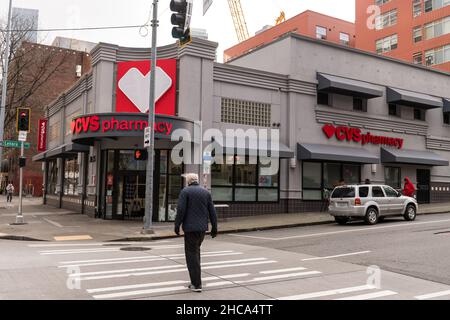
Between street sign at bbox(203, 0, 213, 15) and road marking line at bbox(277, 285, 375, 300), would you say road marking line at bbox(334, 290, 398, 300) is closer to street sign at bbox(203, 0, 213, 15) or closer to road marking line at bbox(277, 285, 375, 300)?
road marking line at bbox(277, 285, 375, 300)

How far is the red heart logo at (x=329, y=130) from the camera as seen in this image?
2455cm

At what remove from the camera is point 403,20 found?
5144 cm

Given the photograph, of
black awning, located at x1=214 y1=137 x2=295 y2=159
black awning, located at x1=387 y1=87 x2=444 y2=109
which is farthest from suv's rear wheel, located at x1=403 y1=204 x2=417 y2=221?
black awning, located at x1=387 y1=87 x2=444 y2=109

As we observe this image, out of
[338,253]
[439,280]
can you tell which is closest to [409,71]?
[338,253]

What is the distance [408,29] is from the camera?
51.0m

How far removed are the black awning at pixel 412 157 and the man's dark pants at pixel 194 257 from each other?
21337 millimetres

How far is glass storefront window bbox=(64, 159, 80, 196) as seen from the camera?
26625 millimetres

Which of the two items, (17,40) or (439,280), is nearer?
(439,280)

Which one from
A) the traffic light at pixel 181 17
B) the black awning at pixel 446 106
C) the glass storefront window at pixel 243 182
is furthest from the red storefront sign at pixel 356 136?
the traffic light at pixel 181 17

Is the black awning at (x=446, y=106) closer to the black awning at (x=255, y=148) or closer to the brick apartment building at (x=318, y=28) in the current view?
the black awning at (x=255, y=148)

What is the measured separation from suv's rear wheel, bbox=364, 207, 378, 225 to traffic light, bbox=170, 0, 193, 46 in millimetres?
10223

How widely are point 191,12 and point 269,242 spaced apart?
742cm
